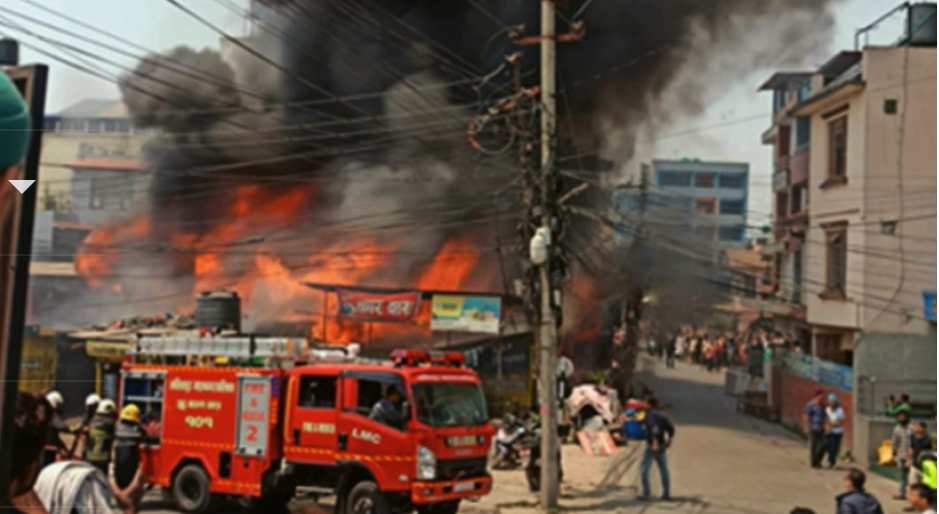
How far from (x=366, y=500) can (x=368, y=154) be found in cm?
1574

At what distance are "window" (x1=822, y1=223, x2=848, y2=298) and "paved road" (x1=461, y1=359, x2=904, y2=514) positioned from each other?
10.3ft

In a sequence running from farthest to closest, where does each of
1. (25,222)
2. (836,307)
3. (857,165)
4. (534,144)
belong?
(836,307) < (857,165) < (534,144) < (25,222)

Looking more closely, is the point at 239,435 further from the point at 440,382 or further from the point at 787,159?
the point at 787,159

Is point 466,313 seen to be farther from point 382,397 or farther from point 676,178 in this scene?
point 676,178

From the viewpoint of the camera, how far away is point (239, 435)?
10.3 metres

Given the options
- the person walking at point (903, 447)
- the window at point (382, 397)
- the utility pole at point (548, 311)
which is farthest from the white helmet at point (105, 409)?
the person walking at point (903, 447)

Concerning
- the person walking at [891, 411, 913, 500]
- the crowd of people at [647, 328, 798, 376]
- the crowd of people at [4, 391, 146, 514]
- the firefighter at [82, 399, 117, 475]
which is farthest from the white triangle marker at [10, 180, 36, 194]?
the crowd of people at [647, 328, 798, 376]

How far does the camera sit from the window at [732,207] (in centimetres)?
3316

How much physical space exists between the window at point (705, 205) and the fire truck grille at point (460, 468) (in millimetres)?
21335

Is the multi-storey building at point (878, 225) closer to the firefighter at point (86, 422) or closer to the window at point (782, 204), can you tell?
the window at point (782, 204)

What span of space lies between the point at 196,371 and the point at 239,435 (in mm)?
897

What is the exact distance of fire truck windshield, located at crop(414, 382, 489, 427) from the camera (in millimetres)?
9727

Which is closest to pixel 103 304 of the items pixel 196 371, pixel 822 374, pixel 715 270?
pixel 196 371

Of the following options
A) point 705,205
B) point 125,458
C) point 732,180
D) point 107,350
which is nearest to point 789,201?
point 732,180
